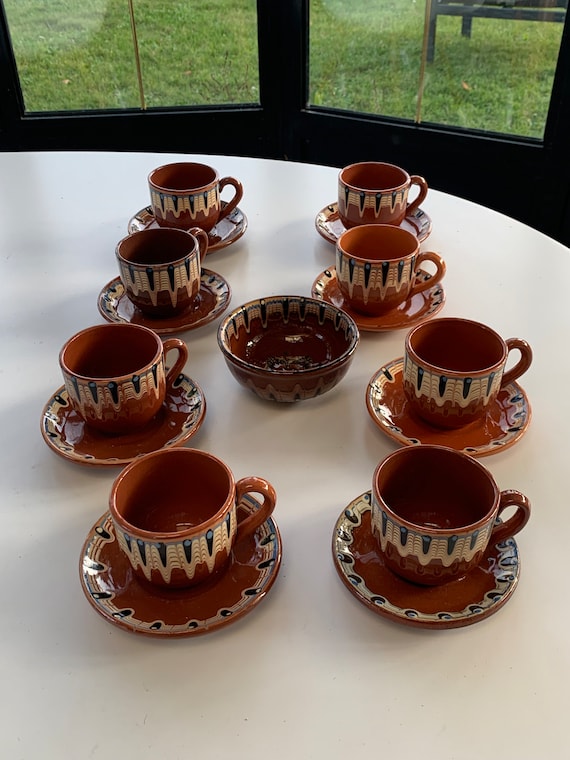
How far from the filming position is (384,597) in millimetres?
610

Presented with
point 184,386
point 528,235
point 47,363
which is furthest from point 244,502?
point 528,235

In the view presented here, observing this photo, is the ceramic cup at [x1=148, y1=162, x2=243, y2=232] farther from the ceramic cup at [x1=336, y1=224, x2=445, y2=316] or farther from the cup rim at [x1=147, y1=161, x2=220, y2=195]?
the ceramic cup at [x1=336, y1=224, x2=445, y2=316]

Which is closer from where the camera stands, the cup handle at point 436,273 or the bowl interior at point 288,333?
the bowl interior at point 288,333

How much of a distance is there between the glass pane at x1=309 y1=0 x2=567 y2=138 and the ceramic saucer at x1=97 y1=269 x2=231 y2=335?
1220 millimetres

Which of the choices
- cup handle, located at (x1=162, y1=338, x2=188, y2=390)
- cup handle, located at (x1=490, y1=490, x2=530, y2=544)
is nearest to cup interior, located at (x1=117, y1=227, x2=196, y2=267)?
cup handle, located at (x1=162, y1=338, x2=188, y2=390)

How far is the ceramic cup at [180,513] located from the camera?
0.58m

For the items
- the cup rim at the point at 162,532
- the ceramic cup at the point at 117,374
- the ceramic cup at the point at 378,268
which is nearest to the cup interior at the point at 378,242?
the ceramic cup at the point at 378,268

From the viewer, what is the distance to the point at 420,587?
62cm

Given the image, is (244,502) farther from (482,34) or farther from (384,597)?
(482,34)

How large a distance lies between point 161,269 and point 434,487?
1.45 ft

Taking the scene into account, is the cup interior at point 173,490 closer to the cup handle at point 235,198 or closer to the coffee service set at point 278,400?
the coffee service set at point 278,400

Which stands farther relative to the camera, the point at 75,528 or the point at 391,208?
the point at 391,208

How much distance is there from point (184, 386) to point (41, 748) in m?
0.41

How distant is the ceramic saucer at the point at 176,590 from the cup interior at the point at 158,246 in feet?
1.52
